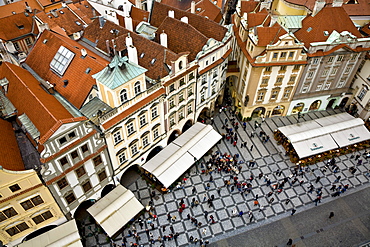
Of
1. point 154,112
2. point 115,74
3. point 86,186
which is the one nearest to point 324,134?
point 154,112

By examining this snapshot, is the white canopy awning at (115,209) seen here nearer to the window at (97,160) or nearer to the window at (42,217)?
the window at (42,217)

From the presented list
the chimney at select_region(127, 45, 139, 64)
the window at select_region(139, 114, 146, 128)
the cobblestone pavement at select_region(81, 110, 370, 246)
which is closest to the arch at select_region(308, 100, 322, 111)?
the cobblestone pavement at select_region(81, 110, 370, 246)

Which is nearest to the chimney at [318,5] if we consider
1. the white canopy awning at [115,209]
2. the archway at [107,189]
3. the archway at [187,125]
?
the archway at [187,125]

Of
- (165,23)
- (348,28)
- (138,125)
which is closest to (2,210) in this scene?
(138,125)

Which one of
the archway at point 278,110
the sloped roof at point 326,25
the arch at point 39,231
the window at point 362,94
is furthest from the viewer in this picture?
the archway at point 278,110

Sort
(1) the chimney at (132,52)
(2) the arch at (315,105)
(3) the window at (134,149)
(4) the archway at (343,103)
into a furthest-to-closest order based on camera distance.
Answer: (4) the archway at (343,103), (2) the arch at (315,105), (3) the window at (134,149), (1) the chimney at (132,52)

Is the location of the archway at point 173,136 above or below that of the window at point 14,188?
below

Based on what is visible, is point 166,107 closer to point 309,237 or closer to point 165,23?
point 165,23
